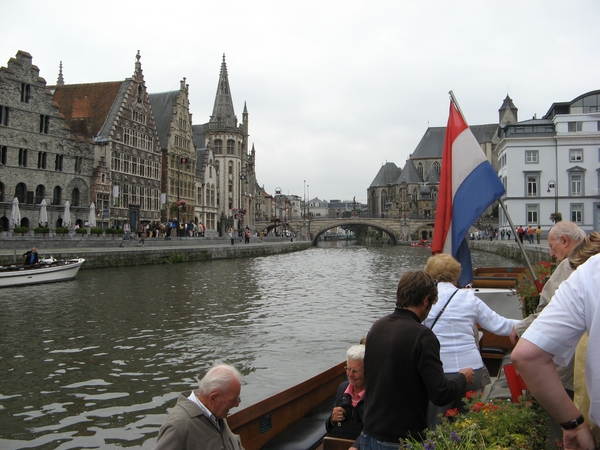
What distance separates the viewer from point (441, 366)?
10.7ft

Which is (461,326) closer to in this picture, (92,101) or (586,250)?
(586,250)

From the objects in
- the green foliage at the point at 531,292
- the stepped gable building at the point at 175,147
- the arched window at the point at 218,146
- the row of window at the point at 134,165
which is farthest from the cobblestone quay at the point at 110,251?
the arched window at the point at 218,146

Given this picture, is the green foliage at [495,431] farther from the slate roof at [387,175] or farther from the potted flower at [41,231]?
the slate roof at [387,175]

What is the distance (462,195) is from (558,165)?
45835 millimetres

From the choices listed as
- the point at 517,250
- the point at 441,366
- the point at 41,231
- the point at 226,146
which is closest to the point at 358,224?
the point at 226,146

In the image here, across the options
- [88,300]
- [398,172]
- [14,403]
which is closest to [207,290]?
[88,300]

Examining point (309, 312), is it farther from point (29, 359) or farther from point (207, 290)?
point (29, 359)

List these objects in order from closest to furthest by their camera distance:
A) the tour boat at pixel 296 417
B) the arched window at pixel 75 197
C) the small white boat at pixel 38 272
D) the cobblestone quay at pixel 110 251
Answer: the tour boat at pixel 296 417, the small white boat at pixel 38 272, the cobblestone quay at pixel 110 251, the arched window at pixel 75 197

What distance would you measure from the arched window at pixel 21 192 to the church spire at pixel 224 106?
4251cm

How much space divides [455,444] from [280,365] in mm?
7983

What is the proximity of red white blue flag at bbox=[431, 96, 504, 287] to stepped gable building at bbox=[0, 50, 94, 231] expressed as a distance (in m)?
33.1

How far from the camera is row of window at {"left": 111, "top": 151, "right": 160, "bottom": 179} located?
4438 centimetres

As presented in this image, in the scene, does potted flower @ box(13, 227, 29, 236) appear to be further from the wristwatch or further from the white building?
the white building

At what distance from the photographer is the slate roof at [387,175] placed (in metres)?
119
